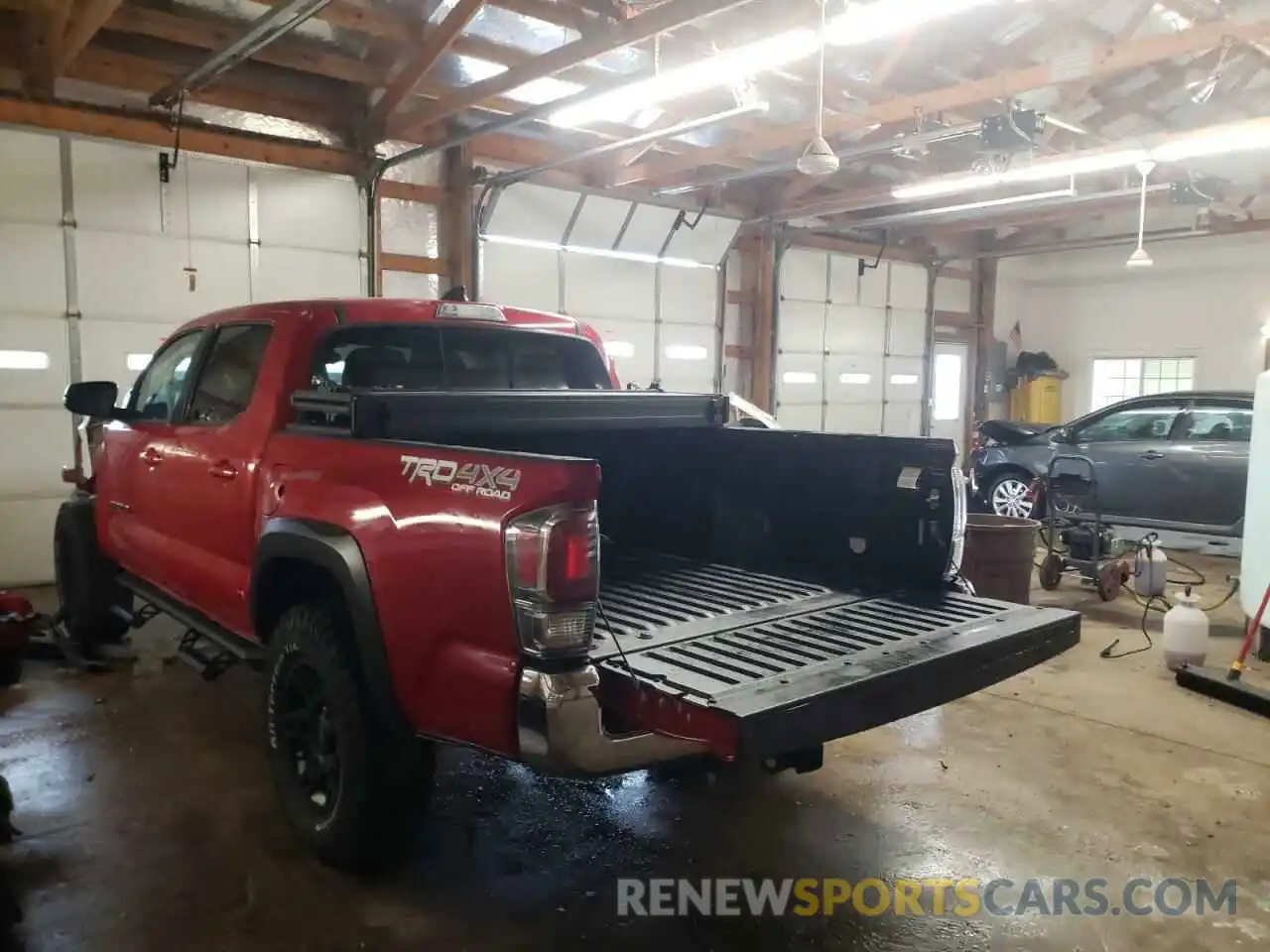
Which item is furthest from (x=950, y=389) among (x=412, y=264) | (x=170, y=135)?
(x=170, y=135)

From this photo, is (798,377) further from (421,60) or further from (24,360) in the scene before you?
(24,360)

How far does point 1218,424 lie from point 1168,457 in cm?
54

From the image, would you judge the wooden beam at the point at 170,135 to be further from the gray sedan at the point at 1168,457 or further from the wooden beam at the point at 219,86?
the gray sedan at the point at 1168,457

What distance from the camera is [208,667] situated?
4.16m

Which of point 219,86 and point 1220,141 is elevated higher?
point 219,86

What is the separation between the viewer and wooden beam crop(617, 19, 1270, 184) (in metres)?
6.11

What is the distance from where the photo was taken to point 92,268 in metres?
7.52

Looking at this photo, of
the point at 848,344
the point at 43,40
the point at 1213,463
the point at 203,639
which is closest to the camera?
the point at 203,639

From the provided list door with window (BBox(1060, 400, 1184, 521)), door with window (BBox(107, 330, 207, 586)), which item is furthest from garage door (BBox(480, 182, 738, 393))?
door with window (BBox(107, 330, 207, 586))

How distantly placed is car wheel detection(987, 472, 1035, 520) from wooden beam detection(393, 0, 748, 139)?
6.42 m

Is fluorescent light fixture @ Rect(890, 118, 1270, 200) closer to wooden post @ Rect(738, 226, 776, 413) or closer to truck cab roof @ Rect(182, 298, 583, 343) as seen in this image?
wooden post @ Rect(738, 226, 776, 413)

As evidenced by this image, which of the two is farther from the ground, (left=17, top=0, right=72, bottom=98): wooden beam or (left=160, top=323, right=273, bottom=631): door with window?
(left=17, top=0, right=72, bottom=98): wooden beam

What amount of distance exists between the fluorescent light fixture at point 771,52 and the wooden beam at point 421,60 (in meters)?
0.90

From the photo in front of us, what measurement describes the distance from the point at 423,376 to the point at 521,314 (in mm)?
585
